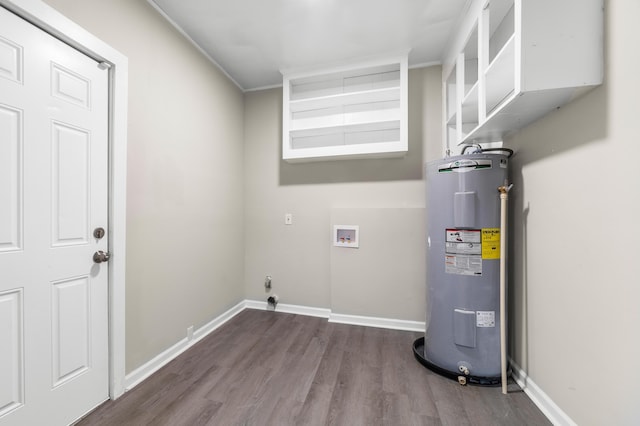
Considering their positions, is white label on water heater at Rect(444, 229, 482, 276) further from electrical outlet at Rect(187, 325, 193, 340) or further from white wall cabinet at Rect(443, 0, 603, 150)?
electrical outlet at Rect(187, 325, 193, 340)

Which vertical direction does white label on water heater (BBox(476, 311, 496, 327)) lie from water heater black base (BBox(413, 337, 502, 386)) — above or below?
above

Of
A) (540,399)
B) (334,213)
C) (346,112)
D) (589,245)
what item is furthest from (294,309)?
(589,245)

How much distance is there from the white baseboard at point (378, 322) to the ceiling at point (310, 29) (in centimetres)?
262

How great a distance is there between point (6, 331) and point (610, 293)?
105 inches

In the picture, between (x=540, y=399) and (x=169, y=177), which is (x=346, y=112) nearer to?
(x=169, y=177)

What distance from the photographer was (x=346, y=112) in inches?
103

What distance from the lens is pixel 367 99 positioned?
246 centimetres

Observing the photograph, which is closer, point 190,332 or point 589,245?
point 589,245

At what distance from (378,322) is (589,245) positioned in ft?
5.92

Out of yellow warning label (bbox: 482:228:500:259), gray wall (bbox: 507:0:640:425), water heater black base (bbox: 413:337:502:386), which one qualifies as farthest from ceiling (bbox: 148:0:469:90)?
water heater black base (bbox: 413:337:502:386)

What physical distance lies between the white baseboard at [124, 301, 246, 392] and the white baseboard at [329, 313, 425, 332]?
45.8 inches

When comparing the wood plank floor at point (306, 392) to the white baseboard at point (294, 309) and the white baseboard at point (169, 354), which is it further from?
the white baseboard at point (294, 309)

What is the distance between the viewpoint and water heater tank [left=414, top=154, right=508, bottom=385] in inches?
64.6

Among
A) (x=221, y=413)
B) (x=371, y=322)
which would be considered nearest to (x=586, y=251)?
(x=371, y=322)
